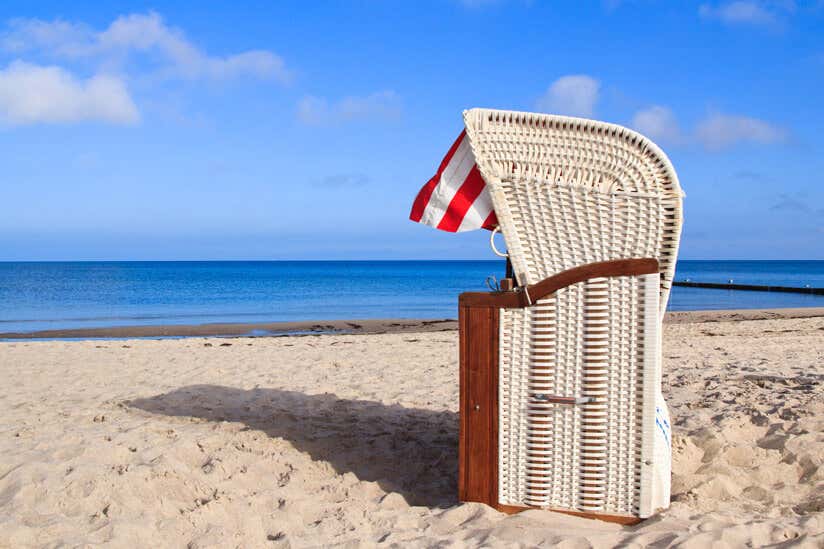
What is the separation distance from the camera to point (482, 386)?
12.1 ft

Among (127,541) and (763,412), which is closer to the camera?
(127,541)

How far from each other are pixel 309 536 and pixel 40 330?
18151mm

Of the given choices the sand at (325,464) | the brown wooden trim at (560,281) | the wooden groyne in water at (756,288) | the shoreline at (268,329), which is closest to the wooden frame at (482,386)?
the brown wooden trim at (560,281)

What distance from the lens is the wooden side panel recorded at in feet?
12.0

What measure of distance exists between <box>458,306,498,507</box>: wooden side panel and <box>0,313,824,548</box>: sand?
5.3 inches

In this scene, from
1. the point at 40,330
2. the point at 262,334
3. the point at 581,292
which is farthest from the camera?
the point at 40,330

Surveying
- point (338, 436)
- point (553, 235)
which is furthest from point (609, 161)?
point (338, 436)

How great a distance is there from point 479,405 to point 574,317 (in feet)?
2.30

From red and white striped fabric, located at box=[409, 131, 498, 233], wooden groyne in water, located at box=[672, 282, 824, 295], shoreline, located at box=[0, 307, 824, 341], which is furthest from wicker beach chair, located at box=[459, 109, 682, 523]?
Result: wooden groyne in water, located at box=[672, 282, 824, 295]

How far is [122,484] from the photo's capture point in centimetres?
385

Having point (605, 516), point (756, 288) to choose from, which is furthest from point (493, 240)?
point (756, 288)

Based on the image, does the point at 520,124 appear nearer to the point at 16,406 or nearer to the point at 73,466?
the point at 73,466

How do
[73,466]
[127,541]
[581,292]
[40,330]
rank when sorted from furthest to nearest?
[40,330], [73,466], [581,292], [127,541]

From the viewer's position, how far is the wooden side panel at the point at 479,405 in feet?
12.0
